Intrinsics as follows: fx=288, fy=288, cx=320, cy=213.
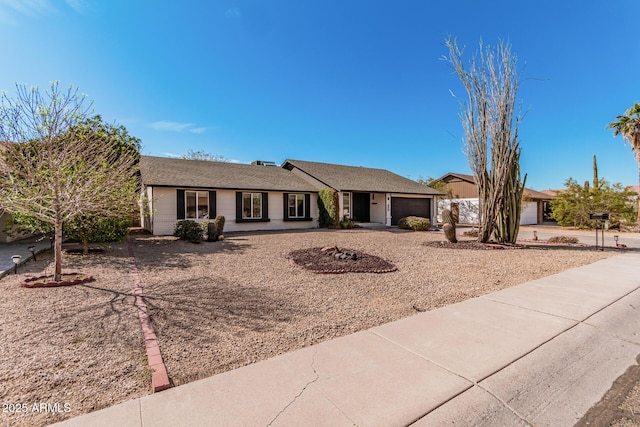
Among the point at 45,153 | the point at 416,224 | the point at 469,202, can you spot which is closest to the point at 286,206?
the point at 416,224

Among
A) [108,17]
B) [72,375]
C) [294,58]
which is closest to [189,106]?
[294,58]

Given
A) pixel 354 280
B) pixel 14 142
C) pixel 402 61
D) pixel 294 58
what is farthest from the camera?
pixel 402 61

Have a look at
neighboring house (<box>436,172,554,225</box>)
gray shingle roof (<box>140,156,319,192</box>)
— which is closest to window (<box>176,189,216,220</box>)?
gray shingle roof (<box>140,156,319,192</box>)

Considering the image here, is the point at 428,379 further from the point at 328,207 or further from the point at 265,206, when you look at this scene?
the point at 328,207

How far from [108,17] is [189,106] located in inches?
331

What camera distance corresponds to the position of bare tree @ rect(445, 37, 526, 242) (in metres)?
11.4

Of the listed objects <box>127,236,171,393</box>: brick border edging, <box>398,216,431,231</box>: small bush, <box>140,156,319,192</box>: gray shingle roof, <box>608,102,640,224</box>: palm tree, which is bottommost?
<box>127,236,171,393</box>: brick border edging

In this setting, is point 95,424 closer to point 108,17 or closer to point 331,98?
point 108,17

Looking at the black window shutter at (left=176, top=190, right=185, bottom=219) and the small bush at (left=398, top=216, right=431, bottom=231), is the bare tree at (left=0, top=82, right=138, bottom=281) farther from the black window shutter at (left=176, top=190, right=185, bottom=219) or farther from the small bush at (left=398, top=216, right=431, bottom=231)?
the small bush at (left=398, top=216, right=431, bottom=231)

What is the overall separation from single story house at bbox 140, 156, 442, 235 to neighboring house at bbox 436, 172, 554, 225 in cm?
505

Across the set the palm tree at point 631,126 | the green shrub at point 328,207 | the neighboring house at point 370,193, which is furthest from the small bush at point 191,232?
the palm tree at point 631,126

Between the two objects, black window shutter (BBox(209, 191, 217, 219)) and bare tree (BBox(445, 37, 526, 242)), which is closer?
bare tree (BBox(445, 37, 526, 242))

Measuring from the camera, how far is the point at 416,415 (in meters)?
2.19

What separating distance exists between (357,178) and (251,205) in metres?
9.22
